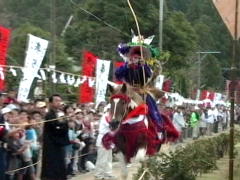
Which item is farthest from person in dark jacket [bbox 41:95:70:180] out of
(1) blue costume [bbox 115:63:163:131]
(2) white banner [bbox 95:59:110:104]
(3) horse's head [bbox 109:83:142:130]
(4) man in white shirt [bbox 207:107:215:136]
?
(4) man in white shirt [bbox 207:107:215:136]

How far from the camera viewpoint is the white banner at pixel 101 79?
17.5 m

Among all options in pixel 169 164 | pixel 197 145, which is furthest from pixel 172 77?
→ pixel 169 164

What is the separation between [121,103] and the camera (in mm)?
10109

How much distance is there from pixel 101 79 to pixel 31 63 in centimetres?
435

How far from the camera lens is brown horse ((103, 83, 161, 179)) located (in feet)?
33.1

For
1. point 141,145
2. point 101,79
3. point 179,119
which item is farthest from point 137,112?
point 179,119

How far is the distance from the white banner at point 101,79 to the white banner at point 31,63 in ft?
12.4

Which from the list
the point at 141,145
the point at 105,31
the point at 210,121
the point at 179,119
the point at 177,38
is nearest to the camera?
the point at 141,145

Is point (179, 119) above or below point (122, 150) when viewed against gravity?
above

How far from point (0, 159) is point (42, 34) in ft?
61.0

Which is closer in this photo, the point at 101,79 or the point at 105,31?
the point at 101,79

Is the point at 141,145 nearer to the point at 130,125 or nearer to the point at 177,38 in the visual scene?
the point at 130,125

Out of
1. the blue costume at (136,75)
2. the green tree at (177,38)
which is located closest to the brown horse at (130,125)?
the blue costume at (136,75)

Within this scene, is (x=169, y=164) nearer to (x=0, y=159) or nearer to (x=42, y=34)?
(x=0, y=159)
